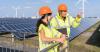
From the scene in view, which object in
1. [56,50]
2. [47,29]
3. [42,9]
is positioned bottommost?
[56,50]

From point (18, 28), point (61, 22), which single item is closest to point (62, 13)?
point (61, 22)

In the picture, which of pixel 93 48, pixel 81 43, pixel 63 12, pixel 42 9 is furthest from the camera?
pixel 81 43

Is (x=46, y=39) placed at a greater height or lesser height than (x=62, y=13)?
lesser

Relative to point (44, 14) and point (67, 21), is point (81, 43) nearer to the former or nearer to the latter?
point (67, 21)

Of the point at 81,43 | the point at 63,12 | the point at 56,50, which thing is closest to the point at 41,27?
the point at 56,50

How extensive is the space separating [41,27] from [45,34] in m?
0.22

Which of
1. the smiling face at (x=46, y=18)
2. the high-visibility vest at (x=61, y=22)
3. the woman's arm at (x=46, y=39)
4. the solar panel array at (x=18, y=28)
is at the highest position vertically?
the smiling face at (x=46, y=18)

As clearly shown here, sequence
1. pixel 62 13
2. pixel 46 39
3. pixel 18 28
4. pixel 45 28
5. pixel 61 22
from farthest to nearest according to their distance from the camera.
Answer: pixel 18 28 → pixel 61 22 → pixel 62 13 → pixel 45 28 → pixel 46 39

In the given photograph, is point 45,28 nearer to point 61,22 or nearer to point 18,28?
point 61,22

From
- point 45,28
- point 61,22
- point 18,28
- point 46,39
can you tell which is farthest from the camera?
point 18,28

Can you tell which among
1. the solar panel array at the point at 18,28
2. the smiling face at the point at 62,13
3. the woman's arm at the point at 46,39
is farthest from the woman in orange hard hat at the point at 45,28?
the solar panel array at the point at 18,28

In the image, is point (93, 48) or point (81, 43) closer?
point (93, 48)

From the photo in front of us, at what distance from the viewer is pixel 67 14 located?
798 cm

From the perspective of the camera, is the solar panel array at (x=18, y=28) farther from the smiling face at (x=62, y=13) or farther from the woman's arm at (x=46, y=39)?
the woman's arm at (x=46, y=39)
